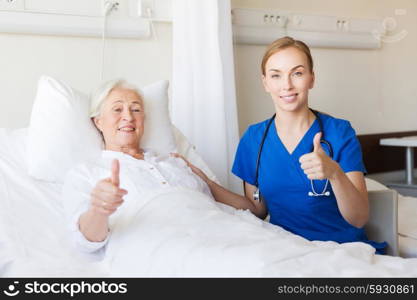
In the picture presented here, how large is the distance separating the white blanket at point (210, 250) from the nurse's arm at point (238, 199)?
1.07 feet

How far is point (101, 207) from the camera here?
4.23 ft

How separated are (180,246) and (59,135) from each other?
2.63ft

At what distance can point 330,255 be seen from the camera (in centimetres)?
123

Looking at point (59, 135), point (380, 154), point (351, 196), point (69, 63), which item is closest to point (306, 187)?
point (351, 196)

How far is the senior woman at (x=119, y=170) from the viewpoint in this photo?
145 cm

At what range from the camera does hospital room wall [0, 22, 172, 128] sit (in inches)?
89.5

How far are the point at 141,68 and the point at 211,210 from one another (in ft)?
4.03

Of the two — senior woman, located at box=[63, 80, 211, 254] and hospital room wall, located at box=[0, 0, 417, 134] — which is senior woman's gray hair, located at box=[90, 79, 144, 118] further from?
hospital room wall, located at box=[0, 0, 417, 134]

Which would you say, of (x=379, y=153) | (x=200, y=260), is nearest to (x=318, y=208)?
(x=200, y=260)

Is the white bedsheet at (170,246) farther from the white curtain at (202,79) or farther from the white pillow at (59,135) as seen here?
the white curtain at (202,79)

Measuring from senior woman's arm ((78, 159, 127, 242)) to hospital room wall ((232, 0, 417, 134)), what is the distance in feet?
5.44

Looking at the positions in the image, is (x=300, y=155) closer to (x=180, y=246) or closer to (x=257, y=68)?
(x=180, y=246)

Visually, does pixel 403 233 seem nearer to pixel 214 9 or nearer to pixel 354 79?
pixel 214 9

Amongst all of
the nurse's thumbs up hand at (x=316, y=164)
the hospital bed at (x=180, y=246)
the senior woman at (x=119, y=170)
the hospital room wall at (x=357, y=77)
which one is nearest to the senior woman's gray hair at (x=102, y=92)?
the senior woman at (x=119, y=170)
